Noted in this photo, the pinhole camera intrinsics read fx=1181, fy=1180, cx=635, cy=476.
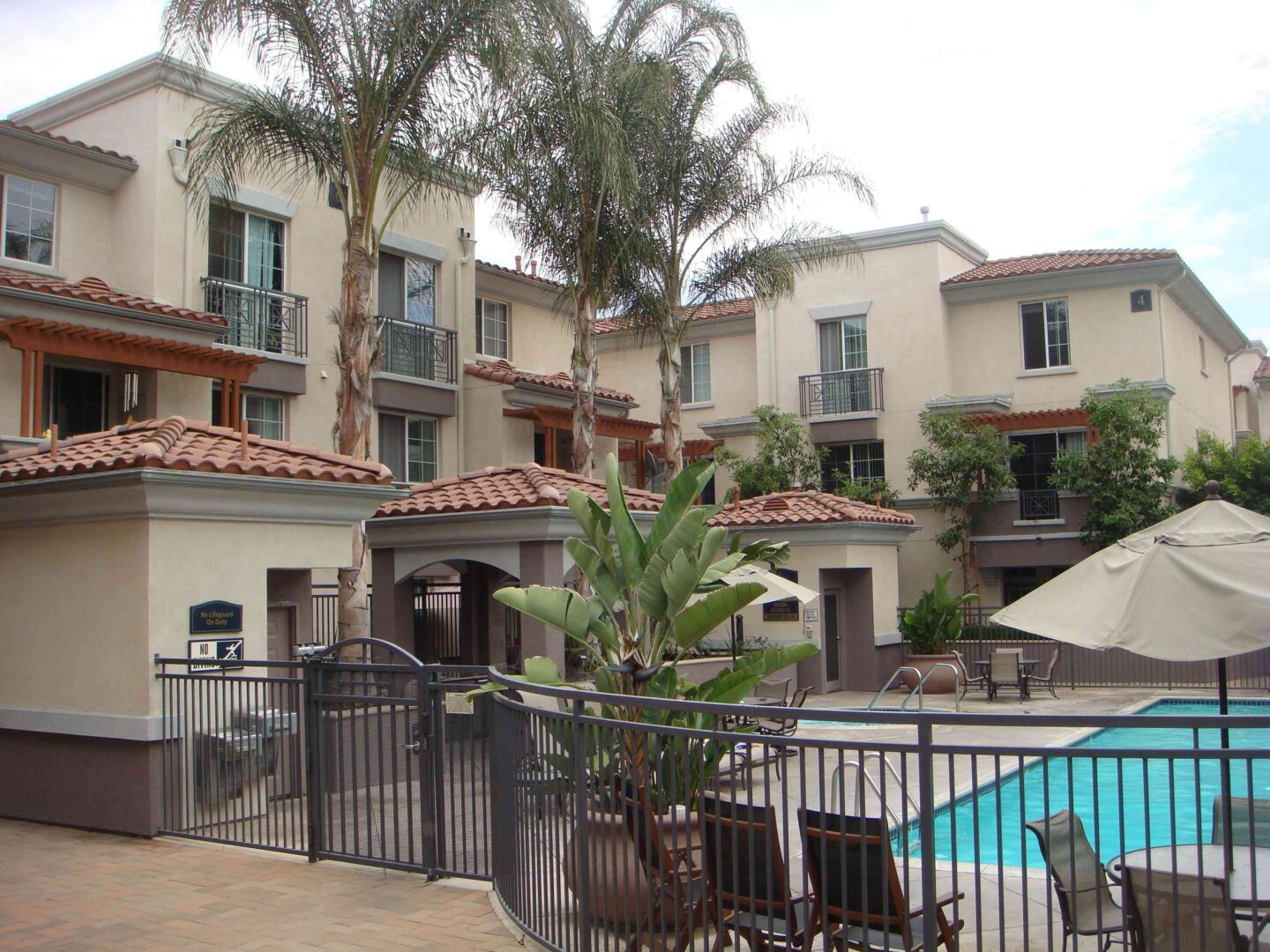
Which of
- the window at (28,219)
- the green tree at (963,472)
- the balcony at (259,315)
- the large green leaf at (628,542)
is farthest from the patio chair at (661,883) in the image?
the green tree at (963,472)

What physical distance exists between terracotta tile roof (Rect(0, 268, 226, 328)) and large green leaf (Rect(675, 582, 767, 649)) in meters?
13.3

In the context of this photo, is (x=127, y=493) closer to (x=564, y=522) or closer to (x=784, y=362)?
(x=564, y=522)

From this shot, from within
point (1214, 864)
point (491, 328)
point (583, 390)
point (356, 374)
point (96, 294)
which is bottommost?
point (1214, 864)

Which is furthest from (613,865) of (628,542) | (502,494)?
(502,494)

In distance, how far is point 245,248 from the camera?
2216 cm

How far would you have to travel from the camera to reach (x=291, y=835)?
974 centimetres

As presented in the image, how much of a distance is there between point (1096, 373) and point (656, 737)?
27.9 metres

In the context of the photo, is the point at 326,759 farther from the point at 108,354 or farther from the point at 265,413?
the point at 265,413

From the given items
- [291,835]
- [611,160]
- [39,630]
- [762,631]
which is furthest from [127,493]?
[762,631]

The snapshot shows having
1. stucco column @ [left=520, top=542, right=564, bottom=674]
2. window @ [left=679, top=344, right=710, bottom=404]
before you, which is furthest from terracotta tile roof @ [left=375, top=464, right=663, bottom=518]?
window @ [left=679, top=344, right=710, bottom=404]

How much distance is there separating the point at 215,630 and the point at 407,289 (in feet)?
50.2

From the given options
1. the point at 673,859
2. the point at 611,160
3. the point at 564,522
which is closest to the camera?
the point at 673,859

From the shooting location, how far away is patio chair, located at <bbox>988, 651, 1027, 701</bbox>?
21.8 metres

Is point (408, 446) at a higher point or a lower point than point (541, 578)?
higher
